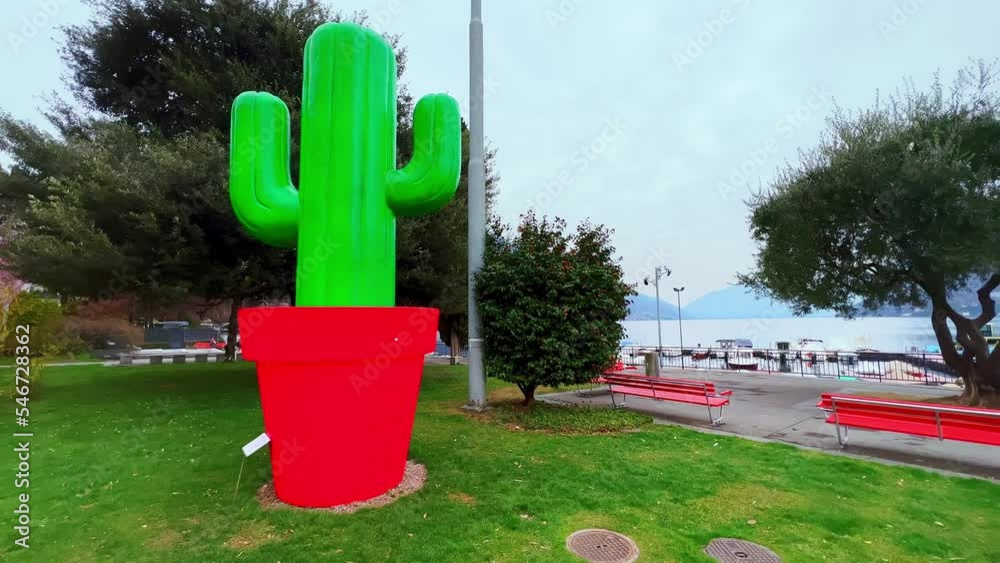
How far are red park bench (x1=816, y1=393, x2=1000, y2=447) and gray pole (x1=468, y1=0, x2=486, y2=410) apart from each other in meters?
6.01

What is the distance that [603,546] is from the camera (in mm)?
3879

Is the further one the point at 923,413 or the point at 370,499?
the point at 923,413

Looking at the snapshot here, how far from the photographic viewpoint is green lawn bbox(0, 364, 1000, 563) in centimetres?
382

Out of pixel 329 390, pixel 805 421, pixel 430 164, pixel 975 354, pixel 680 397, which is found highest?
pixel 430 164

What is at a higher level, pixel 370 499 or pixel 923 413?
pixel 923 413

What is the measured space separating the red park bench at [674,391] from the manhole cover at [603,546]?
5394 millimetres

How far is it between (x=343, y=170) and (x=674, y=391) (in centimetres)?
794

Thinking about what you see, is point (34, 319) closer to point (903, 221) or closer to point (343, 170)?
point (343, 170)

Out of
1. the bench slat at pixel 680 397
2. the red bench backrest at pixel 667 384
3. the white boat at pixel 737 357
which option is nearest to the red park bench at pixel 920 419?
the bench slat at pixel 680 397

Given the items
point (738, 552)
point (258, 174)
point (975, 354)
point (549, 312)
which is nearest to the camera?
point (738, 552)

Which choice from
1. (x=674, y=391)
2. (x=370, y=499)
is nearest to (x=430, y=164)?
(x=370, y=499)

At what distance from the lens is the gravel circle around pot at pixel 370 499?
4531 millimetres

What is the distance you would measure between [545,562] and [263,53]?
1350cm

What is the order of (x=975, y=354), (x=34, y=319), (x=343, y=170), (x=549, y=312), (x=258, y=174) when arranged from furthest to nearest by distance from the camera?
1. (x=975, y=354)
2. (x=34, y=319)
3. (x=549, y=312)
4. (x=258, y=174)
5. (x=343, y=170)
